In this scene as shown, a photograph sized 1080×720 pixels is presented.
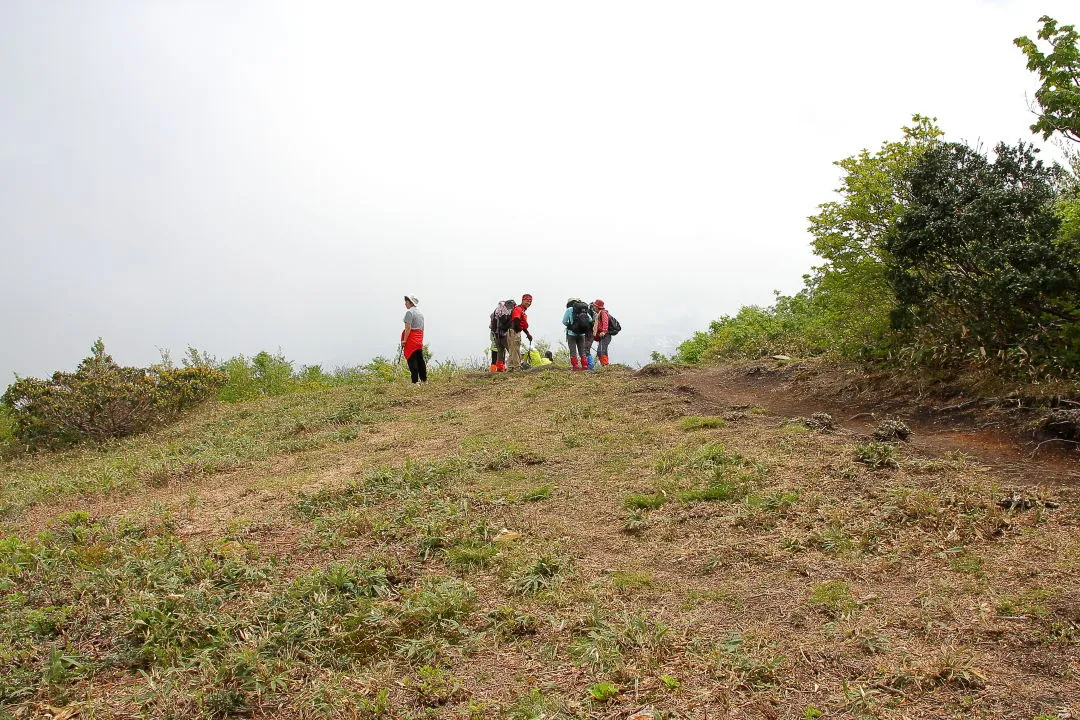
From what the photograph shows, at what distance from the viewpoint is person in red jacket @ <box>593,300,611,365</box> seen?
15.3m

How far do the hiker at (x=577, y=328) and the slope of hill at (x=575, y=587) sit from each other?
7285 mm

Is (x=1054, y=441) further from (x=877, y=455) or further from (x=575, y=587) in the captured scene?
(x=575, y=587)

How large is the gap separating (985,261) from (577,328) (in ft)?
26.9

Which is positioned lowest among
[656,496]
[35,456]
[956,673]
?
[956,673]

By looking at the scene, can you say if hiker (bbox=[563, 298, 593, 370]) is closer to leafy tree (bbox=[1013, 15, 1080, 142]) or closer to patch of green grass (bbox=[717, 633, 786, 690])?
leafy tree (bbox=[1013, 15, 1080, 142])

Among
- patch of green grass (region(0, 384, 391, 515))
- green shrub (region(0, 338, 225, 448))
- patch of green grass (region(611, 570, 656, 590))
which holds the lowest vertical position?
patch of green grass (region(611, 570, 656, 590))

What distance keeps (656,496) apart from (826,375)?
546cm

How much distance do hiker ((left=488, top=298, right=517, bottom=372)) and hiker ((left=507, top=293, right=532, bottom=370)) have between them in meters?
0.12

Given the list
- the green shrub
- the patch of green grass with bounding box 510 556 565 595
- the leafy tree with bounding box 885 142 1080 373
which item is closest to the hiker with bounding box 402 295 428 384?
the green shrub

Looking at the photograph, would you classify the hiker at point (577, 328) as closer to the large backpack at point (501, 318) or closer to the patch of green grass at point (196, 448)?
the large backpack at point (501, 318)

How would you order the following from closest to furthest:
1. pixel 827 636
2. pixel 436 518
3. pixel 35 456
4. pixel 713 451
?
pixel 827 636
pixel 436 518
pixel 713 451
pixel 35 456

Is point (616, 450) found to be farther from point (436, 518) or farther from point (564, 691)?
point (564, 691)

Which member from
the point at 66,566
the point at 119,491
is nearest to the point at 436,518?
the point at 66,566

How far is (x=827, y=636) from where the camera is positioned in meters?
3.31
